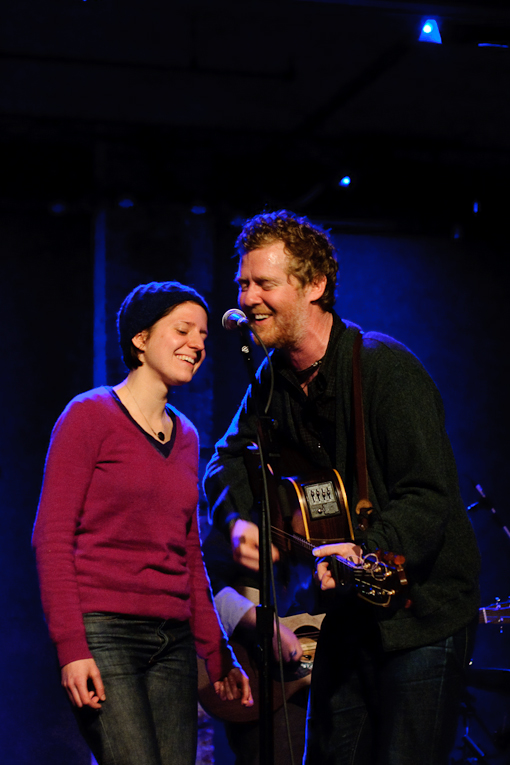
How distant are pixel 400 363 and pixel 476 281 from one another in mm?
3701

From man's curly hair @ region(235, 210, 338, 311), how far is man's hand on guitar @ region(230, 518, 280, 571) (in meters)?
0.84

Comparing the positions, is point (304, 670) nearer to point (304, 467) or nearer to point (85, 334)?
point (304, 467)

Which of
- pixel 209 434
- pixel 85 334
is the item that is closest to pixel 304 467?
pixel 209 434

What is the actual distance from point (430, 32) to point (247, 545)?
2.50 m

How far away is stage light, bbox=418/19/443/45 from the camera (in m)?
3.48

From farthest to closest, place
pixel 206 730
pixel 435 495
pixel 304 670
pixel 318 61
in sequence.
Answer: pixel 206 730, pixel 318 61, pixel 304 670, pixel 435 495

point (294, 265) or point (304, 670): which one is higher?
point (294, 265)

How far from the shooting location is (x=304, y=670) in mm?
3691

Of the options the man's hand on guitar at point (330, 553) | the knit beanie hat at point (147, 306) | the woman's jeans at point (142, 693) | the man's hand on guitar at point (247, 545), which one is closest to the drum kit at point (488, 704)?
the man's hand on guitar at point (247, 545)

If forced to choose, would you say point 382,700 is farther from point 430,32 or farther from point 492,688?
point 430,32

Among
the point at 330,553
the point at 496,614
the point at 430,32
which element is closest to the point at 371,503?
the point at 330,553

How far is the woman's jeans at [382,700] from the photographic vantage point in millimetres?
2273

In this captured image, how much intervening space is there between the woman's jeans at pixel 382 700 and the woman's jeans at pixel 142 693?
0.44 meters

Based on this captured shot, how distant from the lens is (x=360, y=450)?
2408 mm
